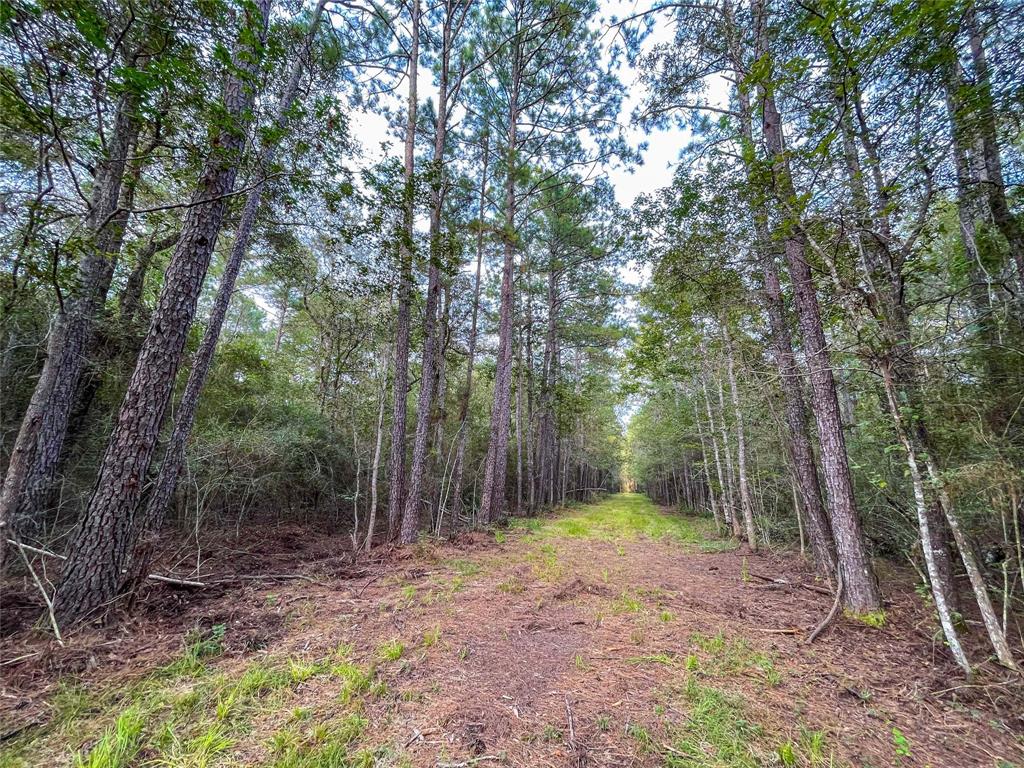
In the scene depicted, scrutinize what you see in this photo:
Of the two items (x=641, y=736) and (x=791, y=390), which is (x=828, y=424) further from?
(x=641, y=736)

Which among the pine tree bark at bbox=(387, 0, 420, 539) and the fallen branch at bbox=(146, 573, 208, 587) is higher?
the pine tree bark at bbox=(387, 0, 420, 539)

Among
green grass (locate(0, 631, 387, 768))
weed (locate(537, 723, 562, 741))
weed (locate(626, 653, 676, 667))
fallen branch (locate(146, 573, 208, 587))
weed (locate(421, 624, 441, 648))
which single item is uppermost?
fallen branch (locate(146, 573, 208, 587))

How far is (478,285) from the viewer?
34.1ft

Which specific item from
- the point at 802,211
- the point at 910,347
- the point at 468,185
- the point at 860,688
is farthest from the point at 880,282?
the point at 468,185

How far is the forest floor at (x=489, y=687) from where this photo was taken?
6.11ft

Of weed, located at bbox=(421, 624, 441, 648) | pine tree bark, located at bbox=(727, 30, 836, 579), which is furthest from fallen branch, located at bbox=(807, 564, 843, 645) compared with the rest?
weed, located at bbox=(421, 624, 441, 648)

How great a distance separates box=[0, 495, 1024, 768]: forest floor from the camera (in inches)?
73.3

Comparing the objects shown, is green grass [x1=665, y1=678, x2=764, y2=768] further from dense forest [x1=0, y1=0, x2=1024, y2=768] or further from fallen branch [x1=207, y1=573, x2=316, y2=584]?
fallen branch [x1=207, y1=573, x2=316, y2=584]

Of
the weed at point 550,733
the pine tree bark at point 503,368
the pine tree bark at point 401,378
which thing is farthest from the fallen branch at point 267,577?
the pine tree bark at point 503,368

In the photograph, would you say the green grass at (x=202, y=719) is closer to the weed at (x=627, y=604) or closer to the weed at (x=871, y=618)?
the weed at (x=627, y=604)

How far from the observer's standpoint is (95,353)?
5.29 m

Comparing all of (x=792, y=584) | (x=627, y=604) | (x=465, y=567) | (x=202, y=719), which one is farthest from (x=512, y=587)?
(x=792, y=584)

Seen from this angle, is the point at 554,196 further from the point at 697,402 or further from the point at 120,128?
the point at 120,128

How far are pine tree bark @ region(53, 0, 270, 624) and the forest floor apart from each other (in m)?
0.38
